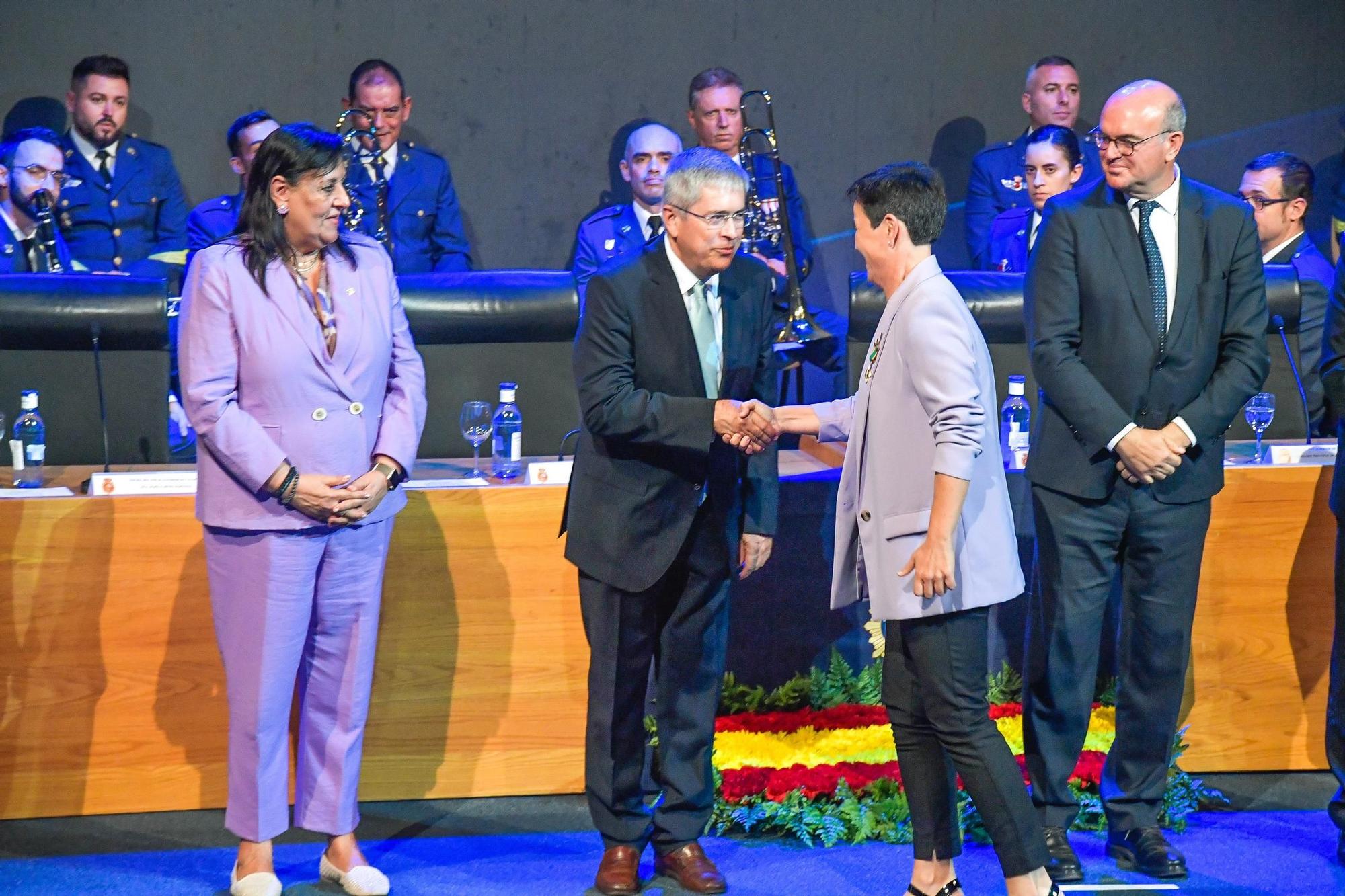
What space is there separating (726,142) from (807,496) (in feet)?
7.90

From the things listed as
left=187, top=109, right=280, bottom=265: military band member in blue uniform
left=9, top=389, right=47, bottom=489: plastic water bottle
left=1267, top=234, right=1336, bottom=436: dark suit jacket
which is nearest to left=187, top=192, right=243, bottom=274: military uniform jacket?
left=187, top=109, right=280, bottom=265: military band member in blue uniform

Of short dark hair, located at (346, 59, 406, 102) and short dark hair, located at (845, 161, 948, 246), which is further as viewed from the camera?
short dark hair, located at (346, 59, 406, 102)

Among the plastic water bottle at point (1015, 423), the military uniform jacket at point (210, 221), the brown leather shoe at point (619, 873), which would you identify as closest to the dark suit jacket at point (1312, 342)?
the plastic water bottle at point (1015, 423)

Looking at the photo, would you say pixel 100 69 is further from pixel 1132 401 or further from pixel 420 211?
pixel 1132 401

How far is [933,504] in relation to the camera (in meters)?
2.50

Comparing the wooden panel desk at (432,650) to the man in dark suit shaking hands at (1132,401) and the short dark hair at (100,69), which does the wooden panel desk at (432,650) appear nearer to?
the man in dark suit shaking hands at (1132,401)

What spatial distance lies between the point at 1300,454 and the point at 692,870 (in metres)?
1.92

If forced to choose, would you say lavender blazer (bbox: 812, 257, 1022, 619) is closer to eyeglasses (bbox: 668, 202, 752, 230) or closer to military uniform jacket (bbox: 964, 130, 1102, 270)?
eyeglasses (bbox: 668, 202, 752, 230)

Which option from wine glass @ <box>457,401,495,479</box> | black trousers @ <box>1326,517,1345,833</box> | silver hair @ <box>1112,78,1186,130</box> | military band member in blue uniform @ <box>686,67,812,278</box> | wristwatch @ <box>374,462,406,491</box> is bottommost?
black trousers @ <box>1326,517,1345,833</box>

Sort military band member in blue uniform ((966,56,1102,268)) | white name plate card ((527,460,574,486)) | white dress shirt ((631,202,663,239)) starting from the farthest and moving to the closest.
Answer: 1. military band member in blue uniform ((966,56,1102,268))
2. white dress shirt ((631,202,663,239))
3. white name plate card ((527,460,574,486))

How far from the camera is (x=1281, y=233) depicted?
5129 mm

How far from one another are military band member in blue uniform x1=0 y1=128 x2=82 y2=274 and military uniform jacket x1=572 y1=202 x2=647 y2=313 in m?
1.91

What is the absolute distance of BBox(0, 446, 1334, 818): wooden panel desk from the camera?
10.7 feet

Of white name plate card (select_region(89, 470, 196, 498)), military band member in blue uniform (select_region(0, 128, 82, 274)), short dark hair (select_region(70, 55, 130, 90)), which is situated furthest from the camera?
short dark hair (select_region(70, 55, 130, 90))
